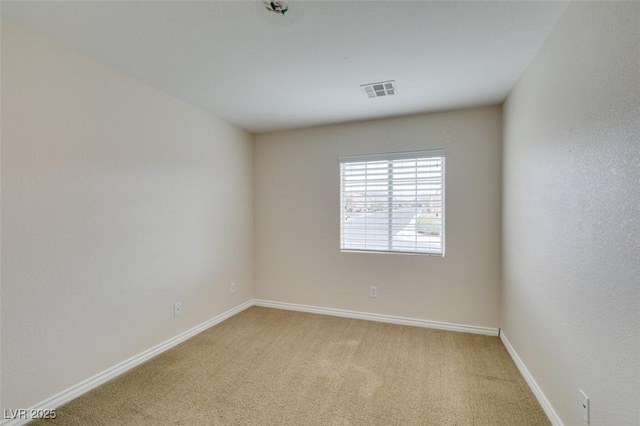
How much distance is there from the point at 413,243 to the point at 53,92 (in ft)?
10.6

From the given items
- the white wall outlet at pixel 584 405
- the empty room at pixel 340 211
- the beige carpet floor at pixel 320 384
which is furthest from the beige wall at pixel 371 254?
the white wall outlet at pixel 584 405

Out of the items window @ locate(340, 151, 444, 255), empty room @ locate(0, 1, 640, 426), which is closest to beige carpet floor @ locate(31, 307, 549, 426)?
empty room @ locate(0, 1, 640, 426)

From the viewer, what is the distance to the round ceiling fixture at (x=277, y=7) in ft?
4.71

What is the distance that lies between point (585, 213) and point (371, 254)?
2096mm

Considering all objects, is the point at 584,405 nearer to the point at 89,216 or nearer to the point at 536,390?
the point at 536,390

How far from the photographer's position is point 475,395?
191 centimetres

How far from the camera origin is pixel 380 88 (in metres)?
2.40

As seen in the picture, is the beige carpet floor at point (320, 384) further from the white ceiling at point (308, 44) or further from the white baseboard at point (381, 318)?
the white ceiling at point (308, 44)

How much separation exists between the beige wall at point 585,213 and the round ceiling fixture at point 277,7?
1.43m

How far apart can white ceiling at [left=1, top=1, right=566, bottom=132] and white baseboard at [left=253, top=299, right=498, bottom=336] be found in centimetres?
227

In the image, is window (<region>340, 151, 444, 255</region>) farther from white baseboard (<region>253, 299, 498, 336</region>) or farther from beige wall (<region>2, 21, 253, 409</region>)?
beige wall (<region>2, 21, 253, 409</region>)

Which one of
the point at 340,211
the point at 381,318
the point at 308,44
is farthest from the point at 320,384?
the point at 308,44

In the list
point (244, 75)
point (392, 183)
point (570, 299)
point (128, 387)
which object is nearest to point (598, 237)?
point (570, 299)

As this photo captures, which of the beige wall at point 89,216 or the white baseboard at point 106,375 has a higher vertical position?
the beige wall at point 89,216
